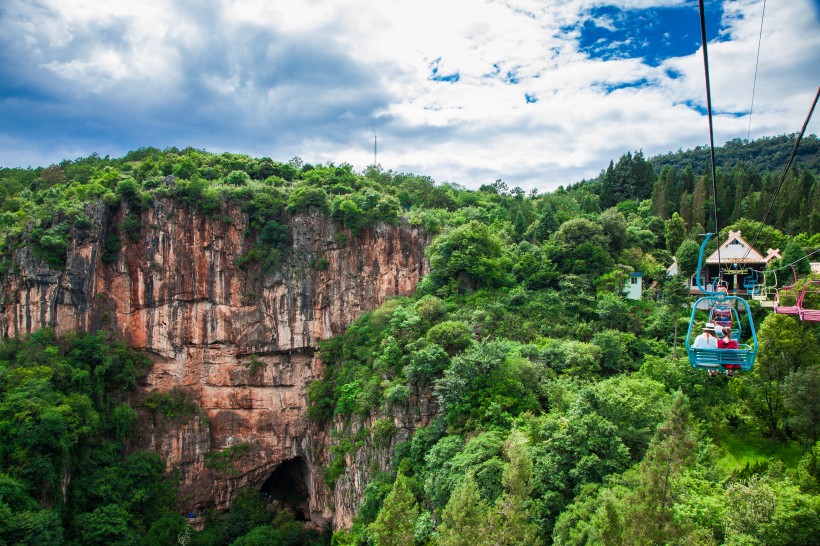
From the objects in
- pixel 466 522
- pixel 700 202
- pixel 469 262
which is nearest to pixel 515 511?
pixel 466 522

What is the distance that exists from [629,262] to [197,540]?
33.2m

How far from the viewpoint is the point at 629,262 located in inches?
1513

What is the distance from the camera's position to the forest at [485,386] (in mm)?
16297

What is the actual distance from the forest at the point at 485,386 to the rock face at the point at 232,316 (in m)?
1.16

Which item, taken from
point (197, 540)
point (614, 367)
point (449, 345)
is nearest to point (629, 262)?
point (614, 367)

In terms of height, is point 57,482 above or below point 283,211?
below

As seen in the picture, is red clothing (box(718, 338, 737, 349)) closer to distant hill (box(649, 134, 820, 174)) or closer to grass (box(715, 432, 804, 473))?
grass (box(715, 432, 804, 473))

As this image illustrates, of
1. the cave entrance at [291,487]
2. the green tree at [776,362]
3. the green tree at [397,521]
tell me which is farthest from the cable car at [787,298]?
the cave entrance at [291,487]

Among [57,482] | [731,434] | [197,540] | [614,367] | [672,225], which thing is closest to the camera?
→ [731,434]

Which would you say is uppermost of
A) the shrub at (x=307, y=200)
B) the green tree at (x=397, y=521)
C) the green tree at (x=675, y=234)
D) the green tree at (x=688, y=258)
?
the shrub at (x=307, y=200)

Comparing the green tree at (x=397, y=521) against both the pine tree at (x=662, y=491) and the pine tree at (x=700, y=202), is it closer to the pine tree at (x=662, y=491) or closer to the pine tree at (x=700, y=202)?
the pine tree at (x=662, y=491)

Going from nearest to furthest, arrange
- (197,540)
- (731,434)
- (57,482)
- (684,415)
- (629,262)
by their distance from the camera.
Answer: (684,415)
(731,434)
(57,482)
(197,540)
(629,262)

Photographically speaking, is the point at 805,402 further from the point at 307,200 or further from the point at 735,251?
the point at 307,200

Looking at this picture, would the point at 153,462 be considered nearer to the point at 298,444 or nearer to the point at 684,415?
the point at 298,444
